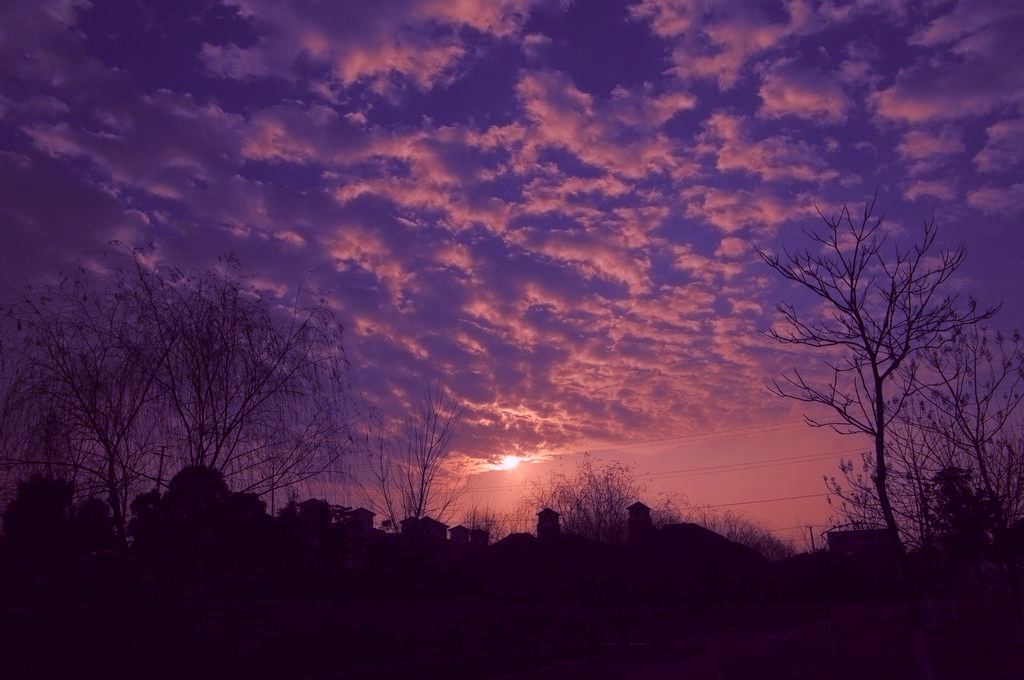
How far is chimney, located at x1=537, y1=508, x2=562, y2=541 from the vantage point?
42994mm

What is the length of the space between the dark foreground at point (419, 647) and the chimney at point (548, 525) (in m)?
4.13

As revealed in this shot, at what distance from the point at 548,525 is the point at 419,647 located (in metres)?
18.4

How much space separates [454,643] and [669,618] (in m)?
27.8

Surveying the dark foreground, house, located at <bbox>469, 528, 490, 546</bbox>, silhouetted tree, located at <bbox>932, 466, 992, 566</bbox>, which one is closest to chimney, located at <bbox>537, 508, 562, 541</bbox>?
the dark foreground

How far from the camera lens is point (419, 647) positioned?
28.6 metres

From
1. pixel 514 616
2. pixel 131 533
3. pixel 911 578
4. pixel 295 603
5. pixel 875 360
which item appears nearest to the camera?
pixel 911 578

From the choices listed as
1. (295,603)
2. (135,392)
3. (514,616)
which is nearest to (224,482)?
(135,392)

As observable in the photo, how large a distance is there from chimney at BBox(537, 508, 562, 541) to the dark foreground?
413cm

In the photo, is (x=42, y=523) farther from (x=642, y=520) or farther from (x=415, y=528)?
(x=642, y=520)

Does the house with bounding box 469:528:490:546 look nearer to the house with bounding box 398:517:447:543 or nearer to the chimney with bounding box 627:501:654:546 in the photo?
the chimney with bounding box 627:501:654:546

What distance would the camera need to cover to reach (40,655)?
17281 mm

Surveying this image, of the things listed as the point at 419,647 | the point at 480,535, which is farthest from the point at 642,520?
the point at 419,647

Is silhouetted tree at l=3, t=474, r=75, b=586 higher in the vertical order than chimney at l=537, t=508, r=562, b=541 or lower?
lower

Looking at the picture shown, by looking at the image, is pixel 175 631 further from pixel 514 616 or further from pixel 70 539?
pixel 514 616
